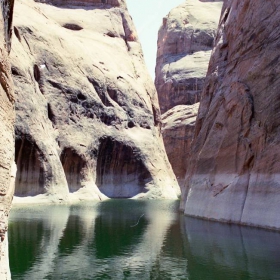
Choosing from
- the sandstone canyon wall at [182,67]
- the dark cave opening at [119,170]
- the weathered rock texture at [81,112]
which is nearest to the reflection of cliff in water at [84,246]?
the weathered rock texture at [81,112]

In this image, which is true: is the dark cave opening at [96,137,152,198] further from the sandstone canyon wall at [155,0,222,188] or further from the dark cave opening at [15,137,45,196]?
the sandstone canyon wall at [155,0,222,188]

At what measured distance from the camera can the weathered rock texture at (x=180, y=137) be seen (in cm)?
8244

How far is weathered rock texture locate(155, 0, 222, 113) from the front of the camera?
92438 mm

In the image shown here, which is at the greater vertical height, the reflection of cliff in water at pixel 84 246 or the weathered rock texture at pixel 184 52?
the weathered rock texture at pixel 184 52

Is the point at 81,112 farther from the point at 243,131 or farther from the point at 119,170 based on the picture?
the point at 243,131

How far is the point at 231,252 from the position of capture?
1962 cm

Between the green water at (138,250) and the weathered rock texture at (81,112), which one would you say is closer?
the green water at (138,250)

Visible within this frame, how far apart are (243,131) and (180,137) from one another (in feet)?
176

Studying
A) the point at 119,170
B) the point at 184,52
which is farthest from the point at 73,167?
the point at 184,52

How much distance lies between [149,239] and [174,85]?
72861 mm

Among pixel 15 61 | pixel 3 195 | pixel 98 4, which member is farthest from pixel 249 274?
pixel 98 4

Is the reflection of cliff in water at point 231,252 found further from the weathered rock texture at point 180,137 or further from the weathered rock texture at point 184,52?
the weathered rock texture at point 184,52

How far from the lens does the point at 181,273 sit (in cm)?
1570

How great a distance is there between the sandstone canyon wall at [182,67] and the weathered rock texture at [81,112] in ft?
43.4
